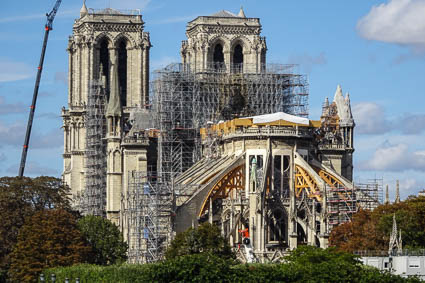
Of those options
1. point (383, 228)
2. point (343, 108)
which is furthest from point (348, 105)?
point (383, 228)

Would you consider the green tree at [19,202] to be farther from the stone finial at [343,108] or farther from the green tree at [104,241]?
the stone finial at [343,108]

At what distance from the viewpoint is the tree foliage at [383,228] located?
11588 cm

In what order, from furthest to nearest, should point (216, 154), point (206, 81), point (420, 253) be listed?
point (206, 81) < point (216, 154) < point (420, 253)

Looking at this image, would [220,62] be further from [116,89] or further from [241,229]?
[241,229]

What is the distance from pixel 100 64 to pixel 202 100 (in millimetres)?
15171

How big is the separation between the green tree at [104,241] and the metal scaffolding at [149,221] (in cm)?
122

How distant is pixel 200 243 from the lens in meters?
116

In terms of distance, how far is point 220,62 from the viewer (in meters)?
155

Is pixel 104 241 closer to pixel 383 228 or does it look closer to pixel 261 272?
pixel 383 228

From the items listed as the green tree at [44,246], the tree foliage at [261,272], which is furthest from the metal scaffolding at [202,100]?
the tree foliage at [261,272]

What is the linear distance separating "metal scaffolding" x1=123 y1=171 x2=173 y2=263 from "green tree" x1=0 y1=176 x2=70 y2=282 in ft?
18.7

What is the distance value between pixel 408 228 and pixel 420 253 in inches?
299

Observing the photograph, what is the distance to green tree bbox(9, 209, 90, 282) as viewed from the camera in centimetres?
11650

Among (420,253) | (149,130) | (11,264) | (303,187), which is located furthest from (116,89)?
(420,253)
